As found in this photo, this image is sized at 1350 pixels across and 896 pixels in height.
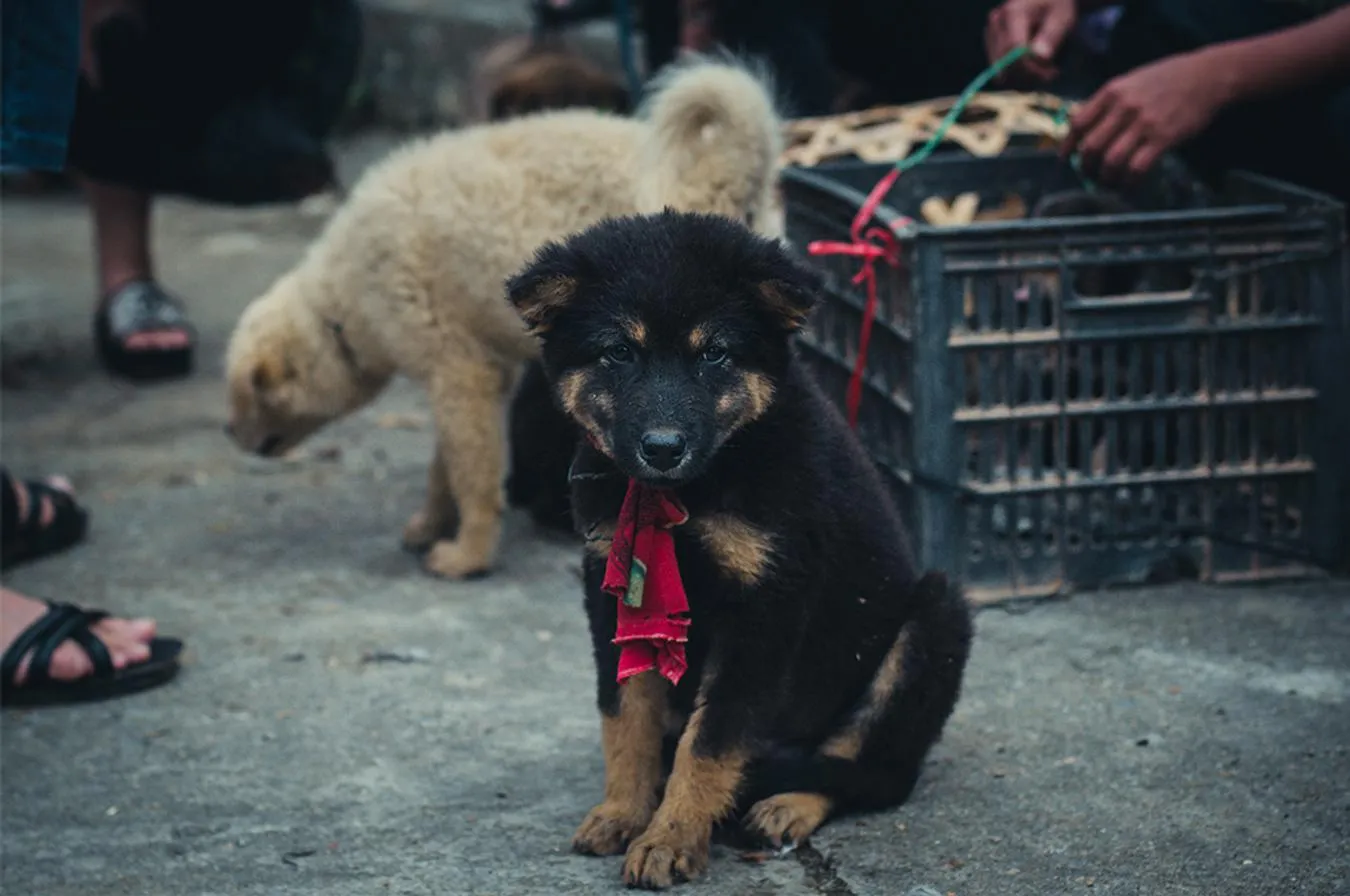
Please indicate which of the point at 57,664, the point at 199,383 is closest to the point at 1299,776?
the point at 57,664

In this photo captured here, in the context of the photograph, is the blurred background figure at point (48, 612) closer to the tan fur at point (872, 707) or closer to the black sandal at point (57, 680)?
the black sandal at point (57, 680)

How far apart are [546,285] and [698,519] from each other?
1.40 ft

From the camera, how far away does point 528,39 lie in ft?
27.8

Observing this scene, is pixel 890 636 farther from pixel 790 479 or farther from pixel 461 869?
pixel 461 869

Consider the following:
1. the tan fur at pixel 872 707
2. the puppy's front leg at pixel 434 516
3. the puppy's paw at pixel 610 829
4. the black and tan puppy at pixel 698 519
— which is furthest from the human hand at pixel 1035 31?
the puppy's paw at pixel 610 829

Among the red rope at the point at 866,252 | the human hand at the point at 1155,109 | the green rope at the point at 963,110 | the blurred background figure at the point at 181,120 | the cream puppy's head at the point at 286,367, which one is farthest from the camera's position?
the blurred background figure at the point at 181,120

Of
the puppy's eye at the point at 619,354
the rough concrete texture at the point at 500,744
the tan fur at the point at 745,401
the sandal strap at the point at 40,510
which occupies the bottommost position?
the rough concrete texture at the point at 500,744

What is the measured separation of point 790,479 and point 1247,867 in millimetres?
906

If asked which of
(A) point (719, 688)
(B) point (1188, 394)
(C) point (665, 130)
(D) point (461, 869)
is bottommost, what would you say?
(D) point (461, 869)

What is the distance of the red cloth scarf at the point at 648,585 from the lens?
265cm

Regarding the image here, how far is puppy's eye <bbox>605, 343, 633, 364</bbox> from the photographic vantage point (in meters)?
2.69

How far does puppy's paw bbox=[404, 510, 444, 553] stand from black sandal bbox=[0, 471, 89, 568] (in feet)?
2.83

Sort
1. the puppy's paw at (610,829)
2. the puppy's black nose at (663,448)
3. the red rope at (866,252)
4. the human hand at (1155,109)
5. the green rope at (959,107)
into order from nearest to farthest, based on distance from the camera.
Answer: the puppy's black nose at (663,448), the puppy's paw at (610,829), the red rope at (866,252), the human hand at (1155,109), the green rope at (959,107)

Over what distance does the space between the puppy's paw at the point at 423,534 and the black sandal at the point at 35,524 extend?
34.0 inches
